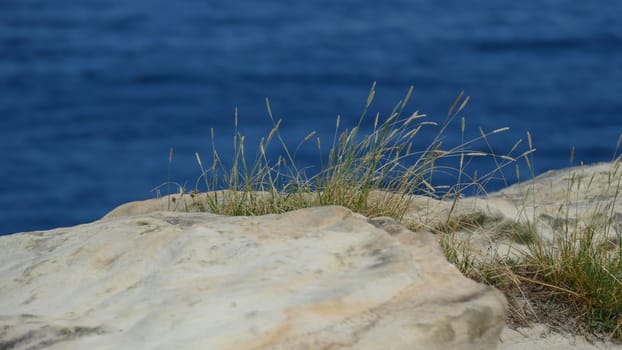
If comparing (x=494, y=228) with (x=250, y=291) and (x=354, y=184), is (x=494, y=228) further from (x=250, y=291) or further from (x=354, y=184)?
(x=250, y=291)

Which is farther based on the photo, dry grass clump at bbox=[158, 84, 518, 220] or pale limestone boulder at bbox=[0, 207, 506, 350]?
dry grass clump at bbox=[158, 84, 518, 220]

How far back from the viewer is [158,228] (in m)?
3.38

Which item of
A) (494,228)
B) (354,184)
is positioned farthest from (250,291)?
(494,228)

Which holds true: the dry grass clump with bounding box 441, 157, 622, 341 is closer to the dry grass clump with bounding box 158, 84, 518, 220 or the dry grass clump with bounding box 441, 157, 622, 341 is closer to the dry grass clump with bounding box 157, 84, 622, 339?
the dry grass clump with bounding box 157, 84, 622, 339

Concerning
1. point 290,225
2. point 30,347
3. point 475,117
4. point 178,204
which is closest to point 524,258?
point 290,225

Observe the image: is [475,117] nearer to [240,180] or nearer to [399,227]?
[240,180]

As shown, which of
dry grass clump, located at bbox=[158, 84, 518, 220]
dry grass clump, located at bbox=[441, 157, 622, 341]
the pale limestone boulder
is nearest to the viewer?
the pale limestone boulder

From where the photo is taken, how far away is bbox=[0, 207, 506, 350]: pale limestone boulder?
109 inches

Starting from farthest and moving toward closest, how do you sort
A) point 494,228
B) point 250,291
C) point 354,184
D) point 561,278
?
1. point 494,228
2. point 354,184
3. point 561,278
4. point 250,291

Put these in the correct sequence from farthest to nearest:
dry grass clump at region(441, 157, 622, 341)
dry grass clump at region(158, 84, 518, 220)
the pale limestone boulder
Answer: dry grass clump at region(158, 84, 518, 220)
dry grass clump at region(441, 157, 622, 341)
the pale limestone boulder

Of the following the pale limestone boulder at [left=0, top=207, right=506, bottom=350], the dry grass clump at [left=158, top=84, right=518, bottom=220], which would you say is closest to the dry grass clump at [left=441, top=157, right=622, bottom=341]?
the dry grass clump at [left=158, top=84, right=518, bottom=220]

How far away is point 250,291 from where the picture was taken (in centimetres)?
289

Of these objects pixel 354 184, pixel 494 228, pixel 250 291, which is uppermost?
pixel 250 291

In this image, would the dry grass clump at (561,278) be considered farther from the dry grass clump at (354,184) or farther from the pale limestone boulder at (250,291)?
the pale limestone boulder at (250,291)
